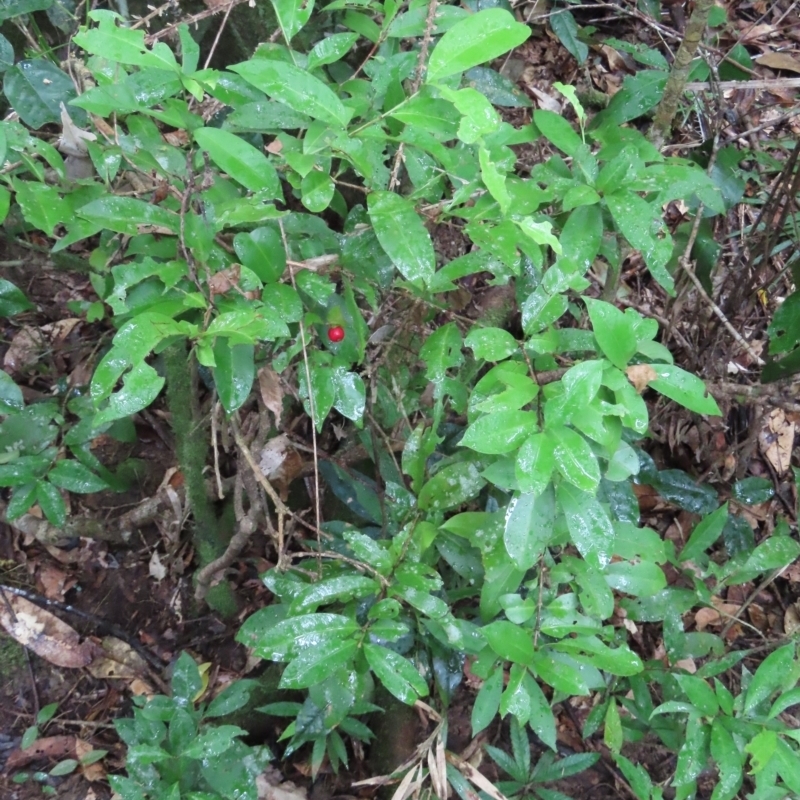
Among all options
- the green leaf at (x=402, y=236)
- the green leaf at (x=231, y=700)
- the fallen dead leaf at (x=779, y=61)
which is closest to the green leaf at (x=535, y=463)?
the green leaf at (x=402, y=236)

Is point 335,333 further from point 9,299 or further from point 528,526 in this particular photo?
point 9,299

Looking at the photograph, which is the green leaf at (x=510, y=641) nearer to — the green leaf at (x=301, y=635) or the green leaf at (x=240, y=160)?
the green leaf at (x=301, y=635)

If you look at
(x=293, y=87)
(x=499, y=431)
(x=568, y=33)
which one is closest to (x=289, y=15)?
(x=293, y=87)

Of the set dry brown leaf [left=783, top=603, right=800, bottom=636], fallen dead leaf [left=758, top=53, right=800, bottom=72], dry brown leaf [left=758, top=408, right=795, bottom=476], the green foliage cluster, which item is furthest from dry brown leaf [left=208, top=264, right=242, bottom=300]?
fallen dead leaf [left=758, top=53, right=800, bottom=72]

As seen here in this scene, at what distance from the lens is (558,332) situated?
3.99 feet

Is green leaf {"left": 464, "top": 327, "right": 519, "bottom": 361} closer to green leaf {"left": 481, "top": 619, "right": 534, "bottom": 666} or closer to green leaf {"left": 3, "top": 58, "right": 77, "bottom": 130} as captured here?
green leaf {"left": 481, "top": 619, "right": 534, "bottom": 666}

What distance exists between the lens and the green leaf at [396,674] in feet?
3.94

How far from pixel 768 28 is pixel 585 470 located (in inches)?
122

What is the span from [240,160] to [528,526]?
31.6 inches

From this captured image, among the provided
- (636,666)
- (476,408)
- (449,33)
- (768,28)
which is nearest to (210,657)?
(636,666)

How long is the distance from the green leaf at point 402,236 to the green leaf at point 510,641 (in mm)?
715

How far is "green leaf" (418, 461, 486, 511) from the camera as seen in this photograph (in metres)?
1.33

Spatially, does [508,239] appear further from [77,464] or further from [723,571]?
[77,464]

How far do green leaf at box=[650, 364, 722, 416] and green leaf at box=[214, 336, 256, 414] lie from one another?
2.37ft
